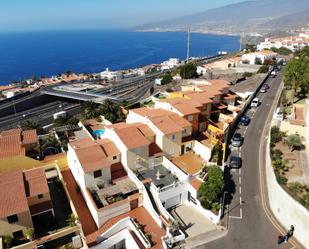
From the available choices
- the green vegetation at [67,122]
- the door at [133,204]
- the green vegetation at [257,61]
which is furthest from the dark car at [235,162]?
the green vegetation at [257,61]

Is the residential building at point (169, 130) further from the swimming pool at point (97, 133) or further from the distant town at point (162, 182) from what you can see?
the swimming pool at point (97, 133)

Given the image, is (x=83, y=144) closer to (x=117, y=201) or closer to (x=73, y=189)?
(x=73, y=189)

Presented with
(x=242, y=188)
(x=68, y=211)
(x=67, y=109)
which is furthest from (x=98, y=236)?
(x=67, y=109)

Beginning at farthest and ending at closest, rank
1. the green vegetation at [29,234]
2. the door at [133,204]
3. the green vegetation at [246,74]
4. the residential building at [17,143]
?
the green vegetation at [246,74], the residential building at [17,143], the door at [133,204], the green vegetation at [29,234]

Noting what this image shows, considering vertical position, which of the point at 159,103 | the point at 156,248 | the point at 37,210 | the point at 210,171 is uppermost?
the point at 159,103

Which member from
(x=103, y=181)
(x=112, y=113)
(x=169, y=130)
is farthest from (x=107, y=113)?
(x=103, y=181)

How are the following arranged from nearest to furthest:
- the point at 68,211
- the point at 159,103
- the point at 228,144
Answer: the point at 68,211
the point at 228,144
the point at 159,103
